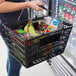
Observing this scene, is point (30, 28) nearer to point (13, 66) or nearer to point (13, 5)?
point (13, 5)

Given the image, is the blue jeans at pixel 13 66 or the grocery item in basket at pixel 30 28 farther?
the blue jeans at pixel 13 66

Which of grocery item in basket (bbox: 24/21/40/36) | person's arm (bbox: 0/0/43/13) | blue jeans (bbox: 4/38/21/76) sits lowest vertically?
blue jeans (bbox: 4/38/21/76)

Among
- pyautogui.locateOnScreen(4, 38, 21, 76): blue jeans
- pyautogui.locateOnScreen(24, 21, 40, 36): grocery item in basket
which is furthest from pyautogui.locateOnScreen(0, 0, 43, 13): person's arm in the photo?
pyautogui.locateOnScreen(4, 38, 21, 76): blue jeans

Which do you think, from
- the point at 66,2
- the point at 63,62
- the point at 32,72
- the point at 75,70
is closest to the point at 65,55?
the point at 63,62

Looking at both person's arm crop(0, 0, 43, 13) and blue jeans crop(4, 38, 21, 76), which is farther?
blue jeans crop(4, 38, 21, 76)

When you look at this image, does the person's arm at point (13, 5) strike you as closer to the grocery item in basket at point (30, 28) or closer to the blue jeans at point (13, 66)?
the grocery item in basket at point (30, 28)

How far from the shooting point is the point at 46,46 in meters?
0.83

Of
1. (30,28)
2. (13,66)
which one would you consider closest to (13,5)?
(30,28)

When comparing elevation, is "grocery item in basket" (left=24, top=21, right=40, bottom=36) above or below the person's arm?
below

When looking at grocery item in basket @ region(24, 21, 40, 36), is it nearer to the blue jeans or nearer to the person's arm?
the person's arm

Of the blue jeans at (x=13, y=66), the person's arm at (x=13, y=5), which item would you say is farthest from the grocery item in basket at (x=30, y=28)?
the blue jeans at (x=13, y=66)

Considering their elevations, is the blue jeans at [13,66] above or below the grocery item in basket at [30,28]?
below

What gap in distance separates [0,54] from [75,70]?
4.32ft

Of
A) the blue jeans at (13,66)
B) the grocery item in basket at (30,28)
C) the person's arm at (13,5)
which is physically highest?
the person's arm at (13,5)
